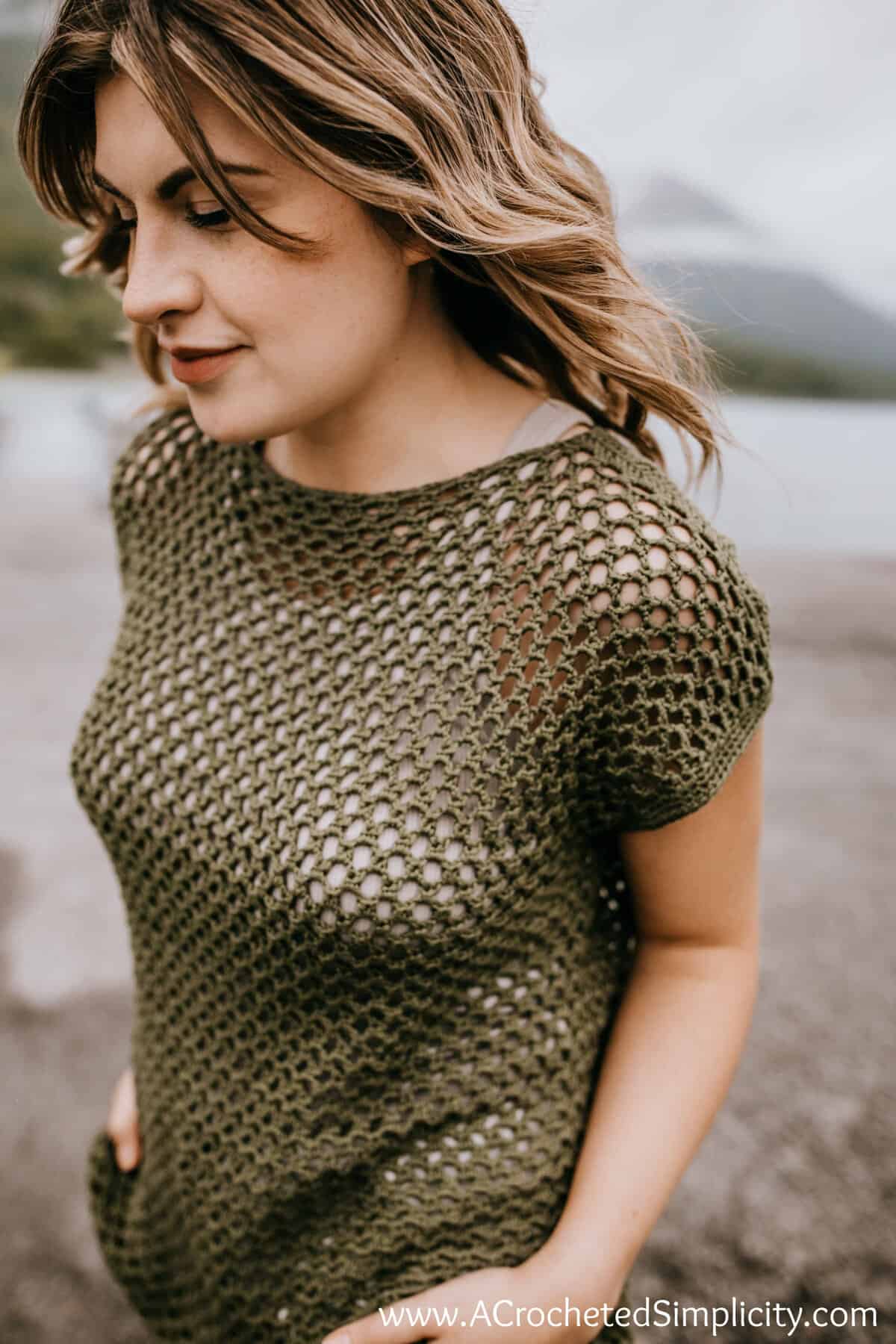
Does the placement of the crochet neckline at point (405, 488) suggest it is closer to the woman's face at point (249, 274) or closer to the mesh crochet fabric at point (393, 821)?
the mesh crochet fabric at point (393, 821)

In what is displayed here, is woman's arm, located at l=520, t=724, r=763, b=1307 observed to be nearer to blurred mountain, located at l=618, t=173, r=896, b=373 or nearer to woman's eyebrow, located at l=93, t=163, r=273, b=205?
woman's eyebrow, located at l=93, t=163, r=273, b=205

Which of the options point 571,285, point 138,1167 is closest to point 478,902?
point 571,285

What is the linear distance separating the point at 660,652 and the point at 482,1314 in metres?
0.65

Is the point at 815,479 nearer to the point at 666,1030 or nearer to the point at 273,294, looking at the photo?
the point at 666,1030

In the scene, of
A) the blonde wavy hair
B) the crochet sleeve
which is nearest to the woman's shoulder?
the blonde wavy hair

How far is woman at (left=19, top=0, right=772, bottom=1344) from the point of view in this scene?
884 millimetres

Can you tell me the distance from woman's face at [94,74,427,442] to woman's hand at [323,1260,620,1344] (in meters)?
0.85

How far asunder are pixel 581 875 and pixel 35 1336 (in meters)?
1.51

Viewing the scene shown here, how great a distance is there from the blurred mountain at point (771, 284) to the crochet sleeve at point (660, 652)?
1378 mm

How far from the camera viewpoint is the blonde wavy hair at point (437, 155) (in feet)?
2.65

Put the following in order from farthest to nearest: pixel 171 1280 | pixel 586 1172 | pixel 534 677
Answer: pixel 171 1280 < pixel 586 1172 < pixel 534 677

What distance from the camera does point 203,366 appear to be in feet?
3.05

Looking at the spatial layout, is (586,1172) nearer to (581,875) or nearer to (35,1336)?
(581,875)

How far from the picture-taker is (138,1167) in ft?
4.34
